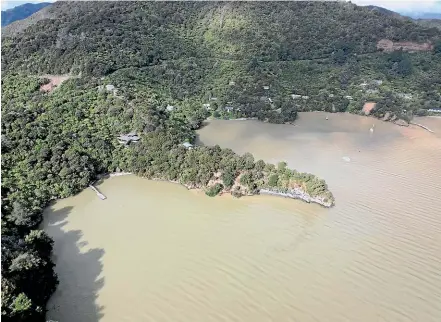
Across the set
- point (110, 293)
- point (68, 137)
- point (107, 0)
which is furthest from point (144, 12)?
point (110, 293)

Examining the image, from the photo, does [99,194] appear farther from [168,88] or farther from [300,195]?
[168,88]

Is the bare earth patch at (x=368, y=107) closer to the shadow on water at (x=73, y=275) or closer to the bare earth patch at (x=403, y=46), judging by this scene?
the bare earth patch at (x=403, y=46)

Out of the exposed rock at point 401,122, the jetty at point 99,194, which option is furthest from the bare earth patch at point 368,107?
the jetty at point 99,194

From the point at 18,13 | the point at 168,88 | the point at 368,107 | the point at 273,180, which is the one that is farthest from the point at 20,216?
the point at 18,13

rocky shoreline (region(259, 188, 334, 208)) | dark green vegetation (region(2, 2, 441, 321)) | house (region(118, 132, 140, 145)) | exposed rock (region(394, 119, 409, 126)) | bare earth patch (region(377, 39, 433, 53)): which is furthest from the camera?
bare earth patch (region(377, 39, 433, 53))

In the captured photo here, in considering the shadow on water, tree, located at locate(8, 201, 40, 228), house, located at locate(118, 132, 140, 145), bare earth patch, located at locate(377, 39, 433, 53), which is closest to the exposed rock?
bare earth patch, located at locate(377, 39, 433, 53)

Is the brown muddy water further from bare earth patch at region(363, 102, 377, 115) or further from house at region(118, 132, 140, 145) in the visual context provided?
bare earth patch at region(363, 102, 377, 115)
